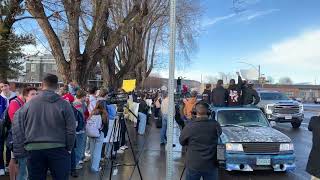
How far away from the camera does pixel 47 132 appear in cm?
554

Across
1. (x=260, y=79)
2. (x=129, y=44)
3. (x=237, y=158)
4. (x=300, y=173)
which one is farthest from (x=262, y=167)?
(x=260, y=79)

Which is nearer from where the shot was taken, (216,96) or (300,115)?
(216,96)

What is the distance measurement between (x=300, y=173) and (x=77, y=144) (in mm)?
5139

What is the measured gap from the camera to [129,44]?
117 feet

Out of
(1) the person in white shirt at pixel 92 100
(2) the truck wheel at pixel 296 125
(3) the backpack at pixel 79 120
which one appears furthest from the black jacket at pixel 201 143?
(2) the truck wheel at pixel 296 125

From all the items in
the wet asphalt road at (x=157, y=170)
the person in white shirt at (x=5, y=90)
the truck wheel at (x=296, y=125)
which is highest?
the person in white shirt at (x=5, y=90)

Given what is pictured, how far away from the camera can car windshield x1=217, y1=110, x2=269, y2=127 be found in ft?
38.2

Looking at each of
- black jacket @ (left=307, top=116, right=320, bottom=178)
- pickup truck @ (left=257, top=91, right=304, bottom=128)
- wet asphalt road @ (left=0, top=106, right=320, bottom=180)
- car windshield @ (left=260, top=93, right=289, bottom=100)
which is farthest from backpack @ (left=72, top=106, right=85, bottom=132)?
car windshield @ (left=260, top=93, right=289, bottom=100)

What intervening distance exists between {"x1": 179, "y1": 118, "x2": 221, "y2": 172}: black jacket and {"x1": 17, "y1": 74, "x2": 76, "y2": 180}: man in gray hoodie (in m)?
1.59

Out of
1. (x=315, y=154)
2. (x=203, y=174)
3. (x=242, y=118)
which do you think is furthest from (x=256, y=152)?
(x=203, y=174)

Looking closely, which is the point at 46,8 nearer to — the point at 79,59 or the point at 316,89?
the point at 79,59

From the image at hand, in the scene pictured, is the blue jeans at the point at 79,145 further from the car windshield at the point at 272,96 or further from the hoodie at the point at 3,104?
the car windshield at the point at 272,96

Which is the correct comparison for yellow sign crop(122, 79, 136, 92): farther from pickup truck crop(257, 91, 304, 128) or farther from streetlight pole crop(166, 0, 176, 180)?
streetlight pole crop(166, 0, 176, 180)

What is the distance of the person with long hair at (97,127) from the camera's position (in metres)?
9.80
